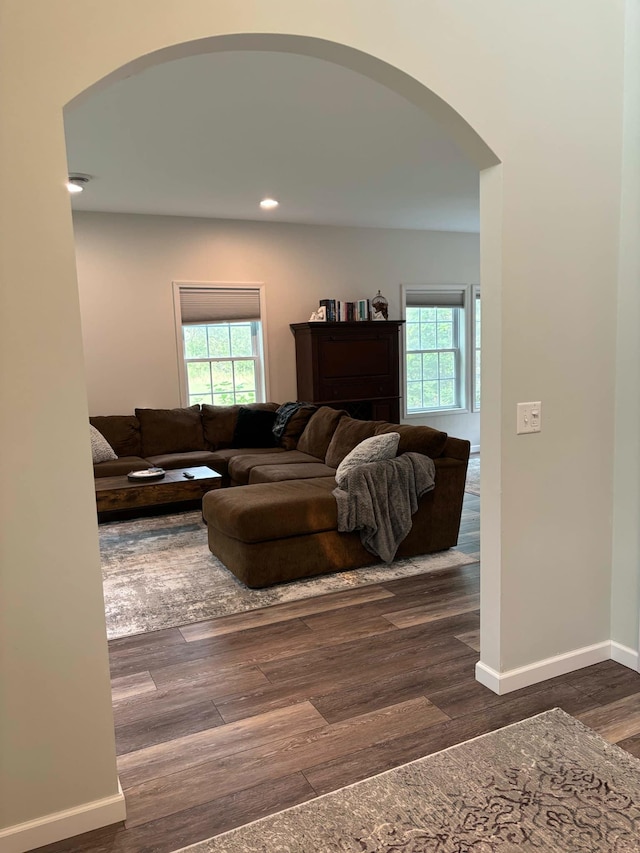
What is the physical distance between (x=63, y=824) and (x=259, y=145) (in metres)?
3.83

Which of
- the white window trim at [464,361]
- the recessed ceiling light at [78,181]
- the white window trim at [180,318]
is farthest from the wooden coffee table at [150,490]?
the white window trim at [464,361]

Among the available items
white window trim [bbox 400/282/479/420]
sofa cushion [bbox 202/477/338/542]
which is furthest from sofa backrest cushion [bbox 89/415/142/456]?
white window trim [bbox 400/282/479/420]

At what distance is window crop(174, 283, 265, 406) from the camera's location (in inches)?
254

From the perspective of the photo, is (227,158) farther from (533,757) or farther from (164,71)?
(533,757)

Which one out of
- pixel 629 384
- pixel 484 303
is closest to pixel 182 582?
pixel 484 303

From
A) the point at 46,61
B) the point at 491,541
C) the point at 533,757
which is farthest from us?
the point at 491,541

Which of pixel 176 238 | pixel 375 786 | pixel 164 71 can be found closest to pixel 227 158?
pixel 164 71

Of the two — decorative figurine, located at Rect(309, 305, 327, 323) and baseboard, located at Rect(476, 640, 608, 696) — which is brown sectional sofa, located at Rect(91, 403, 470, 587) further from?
baseboard, located at Rect(476, 640, 608, 696)

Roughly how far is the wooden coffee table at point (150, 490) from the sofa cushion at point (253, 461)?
1.95 feet

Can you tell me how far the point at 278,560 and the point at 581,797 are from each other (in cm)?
206

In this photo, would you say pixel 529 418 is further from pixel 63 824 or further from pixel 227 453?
pixel 227 453

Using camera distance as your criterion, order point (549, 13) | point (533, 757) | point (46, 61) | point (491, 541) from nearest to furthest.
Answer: point (46, 61), point (533, 757), point (549, 13), point (491, 541)

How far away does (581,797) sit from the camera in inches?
74.1

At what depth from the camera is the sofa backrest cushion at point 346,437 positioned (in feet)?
15.8
